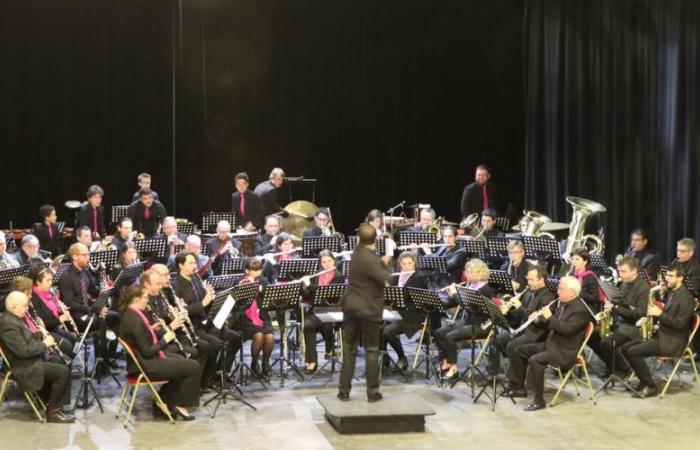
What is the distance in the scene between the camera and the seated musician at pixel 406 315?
1147 cm

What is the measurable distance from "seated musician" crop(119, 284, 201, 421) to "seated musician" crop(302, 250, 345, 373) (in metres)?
2.11

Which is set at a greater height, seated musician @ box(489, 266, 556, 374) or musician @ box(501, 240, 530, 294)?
musician @ box(501, 240, 530, 294)

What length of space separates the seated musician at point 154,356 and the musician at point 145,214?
5.16 metres

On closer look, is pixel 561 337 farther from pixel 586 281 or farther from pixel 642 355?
pixel 586 281

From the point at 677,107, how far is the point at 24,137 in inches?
427

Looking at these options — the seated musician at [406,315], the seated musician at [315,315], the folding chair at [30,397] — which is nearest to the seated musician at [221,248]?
the seated musician at [315,315]

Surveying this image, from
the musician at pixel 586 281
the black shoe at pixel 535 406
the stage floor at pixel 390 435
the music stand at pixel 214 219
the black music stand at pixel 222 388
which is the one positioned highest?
the music stand at pixel 214 219

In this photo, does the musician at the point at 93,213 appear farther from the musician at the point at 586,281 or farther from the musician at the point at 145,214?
the musician at the point at 586,281

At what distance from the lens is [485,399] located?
10.5 m

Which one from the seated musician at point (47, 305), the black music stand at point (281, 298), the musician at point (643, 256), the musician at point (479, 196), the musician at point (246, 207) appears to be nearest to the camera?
the seated musician at point (47, 305)

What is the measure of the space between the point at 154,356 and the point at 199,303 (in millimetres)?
1234

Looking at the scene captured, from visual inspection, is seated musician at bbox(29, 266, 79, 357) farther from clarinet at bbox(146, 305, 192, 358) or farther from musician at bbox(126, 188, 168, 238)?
musician at bbox(126, 188, 168, 238)

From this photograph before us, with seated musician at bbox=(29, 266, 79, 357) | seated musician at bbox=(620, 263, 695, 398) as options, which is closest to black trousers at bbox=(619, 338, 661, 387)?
seated musician at bbox=(620, 263, 695, 398)

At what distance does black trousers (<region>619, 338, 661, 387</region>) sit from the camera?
10.6 metres
